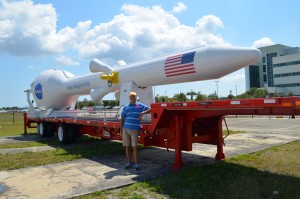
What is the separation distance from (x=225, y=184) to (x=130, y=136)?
104 inches

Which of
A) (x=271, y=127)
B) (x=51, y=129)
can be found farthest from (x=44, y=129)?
(x=271, y=127)

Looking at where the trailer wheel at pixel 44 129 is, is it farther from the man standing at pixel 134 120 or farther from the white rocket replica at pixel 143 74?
the man standing at pixel 134 120

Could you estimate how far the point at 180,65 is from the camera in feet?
27.6

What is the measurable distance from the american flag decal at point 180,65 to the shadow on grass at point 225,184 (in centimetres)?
259

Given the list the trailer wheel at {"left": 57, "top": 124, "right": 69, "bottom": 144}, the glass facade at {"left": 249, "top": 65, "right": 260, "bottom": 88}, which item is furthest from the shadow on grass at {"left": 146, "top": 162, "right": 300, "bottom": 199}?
the glass facade at {"left": 249, "top": 65, "right": 260, "bottom": 88}

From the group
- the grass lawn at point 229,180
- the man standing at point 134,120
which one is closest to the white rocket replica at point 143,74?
the man standing at point 134,120

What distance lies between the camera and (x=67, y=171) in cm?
741

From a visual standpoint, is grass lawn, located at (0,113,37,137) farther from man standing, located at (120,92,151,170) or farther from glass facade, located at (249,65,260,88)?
glass facade, located at (249,65,260,88)

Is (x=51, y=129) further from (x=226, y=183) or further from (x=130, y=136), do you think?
(x=226, y=183)

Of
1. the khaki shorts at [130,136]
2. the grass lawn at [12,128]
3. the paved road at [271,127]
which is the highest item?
the khaki shorts at [130,136]

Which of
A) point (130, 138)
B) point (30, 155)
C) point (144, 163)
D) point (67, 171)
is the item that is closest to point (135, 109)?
point (130, 138)

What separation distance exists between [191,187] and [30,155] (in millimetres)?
6200

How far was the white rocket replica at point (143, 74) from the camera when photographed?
7.53m

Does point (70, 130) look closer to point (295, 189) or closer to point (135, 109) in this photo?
point (135, 109)
